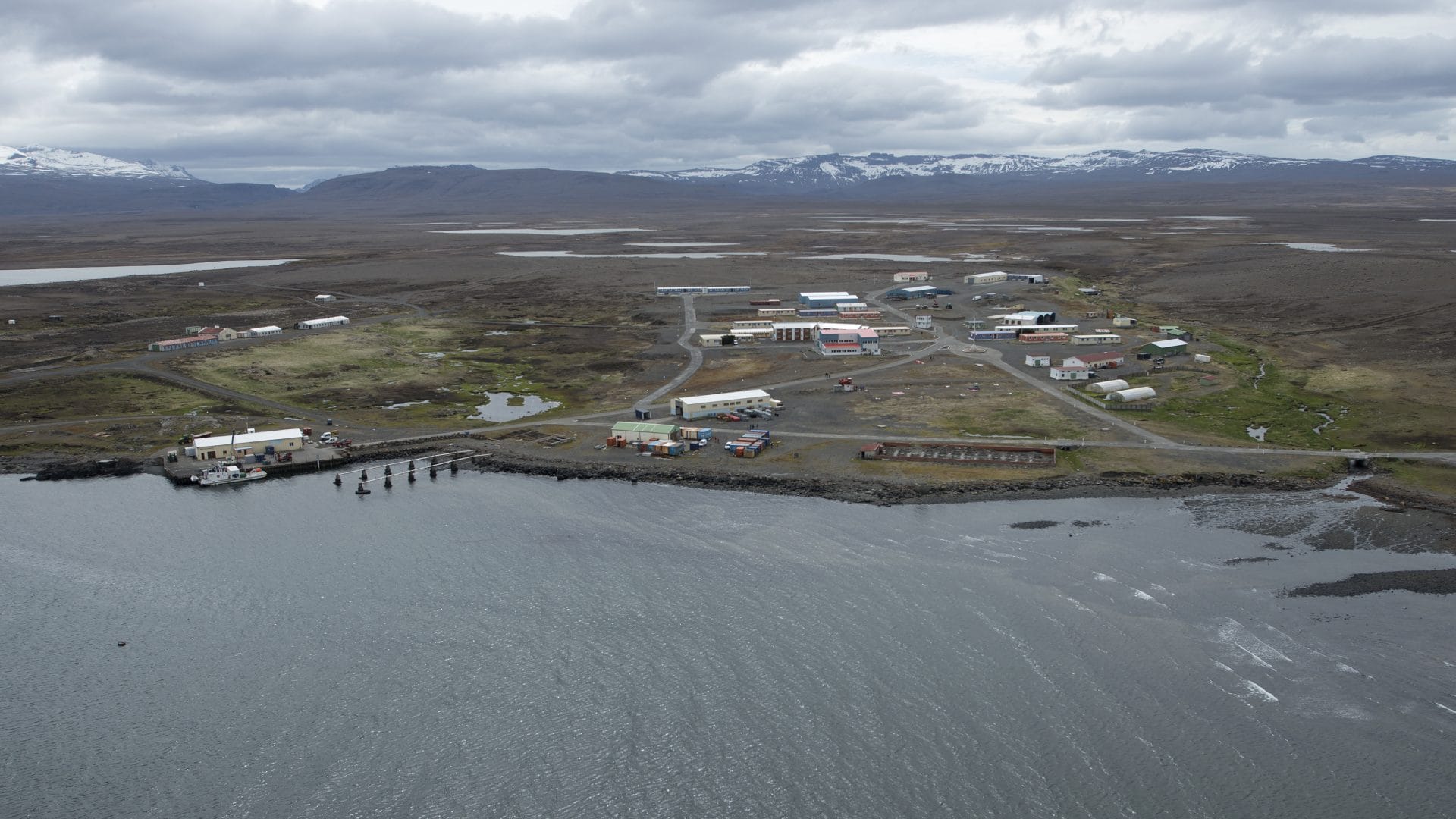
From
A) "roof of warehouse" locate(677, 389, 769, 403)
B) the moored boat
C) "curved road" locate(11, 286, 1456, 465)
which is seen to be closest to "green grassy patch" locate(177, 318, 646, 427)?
"curved road" locate(11, 286, 1456, 465)

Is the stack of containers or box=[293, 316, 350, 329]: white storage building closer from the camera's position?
the stack of containers

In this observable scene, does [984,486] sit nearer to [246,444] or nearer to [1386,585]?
[1386,585]

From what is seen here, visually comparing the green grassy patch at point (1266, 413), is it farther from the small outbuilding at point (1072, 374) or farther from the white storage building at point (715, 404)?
the white storage building at point (715, 404)

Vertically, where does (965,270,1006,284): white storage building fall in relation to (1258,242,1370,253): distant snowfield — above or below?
below

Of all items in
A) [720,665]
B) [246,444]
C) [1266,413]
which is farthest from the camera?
[1266,413]

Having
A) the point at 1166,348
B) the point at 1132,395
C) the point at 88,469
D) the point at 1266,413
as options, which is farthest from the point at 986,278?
the point at 88,469

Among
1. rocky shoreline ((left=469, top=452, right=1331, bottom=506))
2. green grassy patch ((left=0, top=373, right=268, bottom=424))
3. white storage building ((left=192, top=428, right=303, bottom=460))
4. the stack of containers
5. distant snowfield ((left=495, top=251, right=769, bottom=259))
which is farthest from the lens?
distant snowfield ((left=495, top=251, right=769, bottom=259))

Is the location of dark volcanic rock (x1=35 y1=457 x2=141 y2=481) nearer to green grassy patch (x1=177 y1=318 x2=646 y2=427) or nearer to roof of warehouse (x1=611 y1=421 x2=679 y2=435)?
green grassy patch (x1=177 y1=318 x2=646 y2=427)
